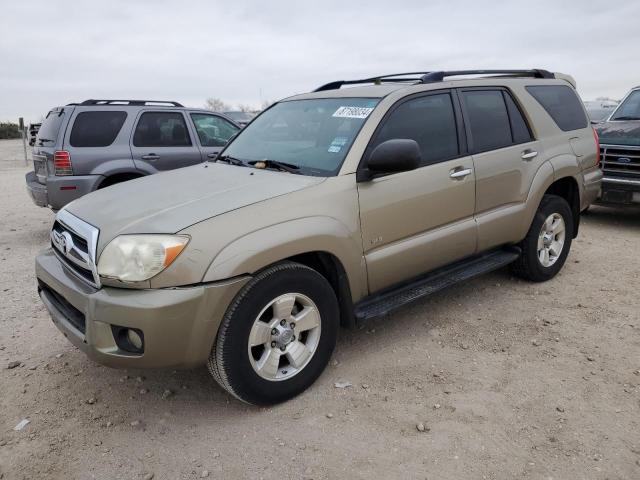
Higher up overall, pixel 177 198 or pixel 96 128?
pixel 96 128

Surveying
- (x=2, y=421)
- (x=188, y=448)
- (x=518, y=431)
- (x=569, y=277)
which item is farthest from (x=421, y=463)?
(x=569, y=277)

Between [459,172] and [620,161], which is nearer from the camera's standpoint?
[459,172]

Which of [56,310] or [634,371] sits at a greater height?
[56,310]

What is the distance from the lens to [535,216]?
4.50 m

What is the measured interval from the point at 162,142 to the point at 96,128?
2.82ft

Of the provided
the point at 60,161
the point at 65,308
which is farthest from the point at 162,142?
the point at 65,308

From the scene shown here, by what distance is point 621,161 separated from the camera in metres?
6.88

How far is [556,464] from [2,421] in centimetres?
293

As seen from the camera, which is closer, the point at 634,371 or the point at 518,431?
the point at 518,431

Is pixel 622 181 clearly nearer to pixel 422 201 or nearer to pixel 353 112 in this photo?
pixel 422 201

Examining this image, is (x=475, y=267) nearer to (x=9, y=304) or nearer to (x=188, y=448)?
(x=188, y=448)

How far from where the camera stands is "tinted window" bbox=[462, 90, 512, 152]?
3.96 m

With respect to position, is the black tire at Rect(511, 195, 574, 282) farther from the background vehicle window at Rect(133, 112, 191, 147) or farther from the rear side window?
the rear side window

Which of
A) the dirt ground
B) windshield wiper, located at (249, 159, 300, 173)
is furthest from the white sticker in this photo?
the dirt ground
